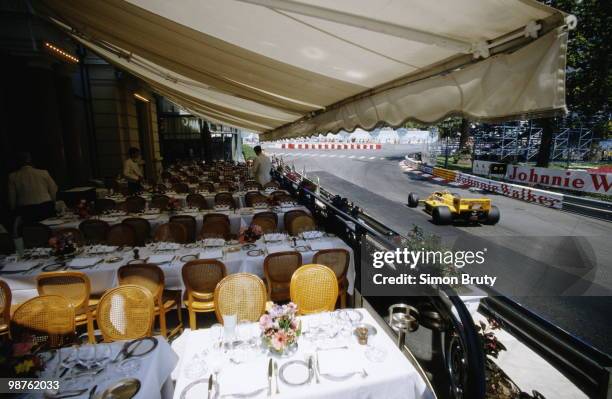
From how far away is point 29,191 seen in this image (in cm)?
605

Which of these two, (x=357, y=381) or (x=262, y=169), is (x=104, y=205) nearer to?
(x=262, y=169)

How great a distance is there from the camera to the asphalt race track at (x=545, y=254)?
467cm

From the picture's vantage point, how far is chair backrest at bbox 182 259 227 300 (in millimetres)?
3760

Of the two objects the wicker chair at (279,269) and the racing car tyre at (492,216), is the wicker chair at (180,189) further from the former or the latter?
the racing car tyre at (492,216)

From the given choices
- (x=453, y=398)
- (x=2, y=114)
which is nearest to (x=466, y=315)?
(x=453, y=398)

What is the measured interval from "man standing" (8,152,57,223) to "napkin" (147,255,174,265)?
377 cm

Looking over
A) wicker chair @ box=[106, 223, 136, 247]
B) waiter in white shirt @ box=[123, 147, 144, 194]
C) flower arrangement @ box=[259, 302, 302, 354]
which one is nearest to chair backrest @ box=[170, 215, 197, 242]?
wicker chair @ box=[106, 223, 136, 247]

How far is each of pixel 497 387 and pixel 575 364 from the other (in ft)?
2.53

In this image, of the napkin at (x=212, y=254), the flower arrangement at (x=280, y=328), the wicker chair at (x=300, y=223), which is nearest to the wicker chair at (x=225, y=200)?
the wicker chair at (x=300, y=223)

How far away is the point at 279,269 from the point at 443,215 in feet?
23.4

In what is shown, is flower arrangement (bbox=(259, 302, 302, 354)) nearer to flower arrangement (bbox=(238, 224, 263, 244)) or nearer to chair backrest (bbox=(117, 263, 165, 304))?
chair backrest (bbox=(117, 263, 165, 304))

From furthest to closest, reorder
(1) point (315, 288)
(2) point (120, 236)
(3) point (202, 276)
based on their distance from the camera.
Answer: (2) point (120, 236) < (3) point (202, 276) < (1) point (315, 288)

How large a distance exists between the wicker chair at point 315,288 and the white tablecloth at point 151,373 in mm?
1457

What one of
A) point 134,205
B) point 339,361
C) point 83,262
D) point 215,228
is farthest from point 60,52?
point 339,361
